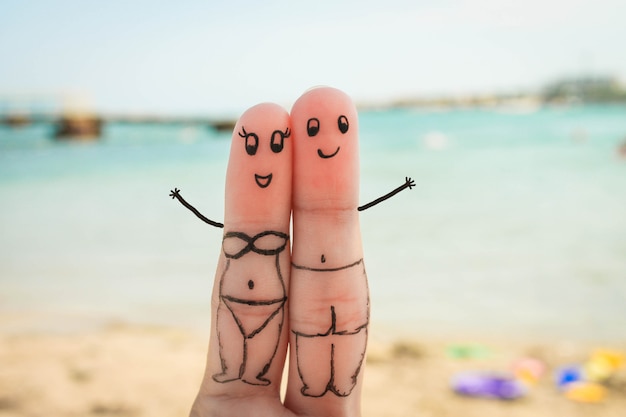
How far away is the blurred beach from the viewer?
3.62m

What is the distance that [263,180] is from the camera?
1.72 m

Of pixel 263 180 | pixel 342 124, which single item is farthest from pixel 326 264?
pixel 342 124

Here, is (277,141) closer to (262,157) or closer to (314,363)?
(262,157)

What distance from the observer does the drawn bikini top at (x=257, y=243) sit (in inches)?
70.4

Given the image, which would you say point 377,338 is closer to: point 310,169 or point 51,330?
point 51,330

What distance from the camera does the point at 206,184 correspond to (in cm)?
1331

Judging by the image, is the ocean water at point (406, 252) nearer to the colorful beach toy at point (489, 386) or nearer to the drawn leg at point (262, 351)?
the colorful beach toy at point (489, 386)

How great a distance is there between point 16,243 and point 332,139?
7.63 meters

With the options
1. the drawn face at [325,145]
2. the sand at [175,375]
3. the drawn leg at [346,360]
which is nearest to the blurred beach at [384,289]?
the sand at [175,375]

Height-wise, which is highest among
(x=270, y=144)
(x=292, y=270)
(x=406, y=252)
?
(x=406, y=252)

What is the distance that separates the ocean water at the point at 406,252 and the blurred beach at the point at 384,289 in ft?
0.09

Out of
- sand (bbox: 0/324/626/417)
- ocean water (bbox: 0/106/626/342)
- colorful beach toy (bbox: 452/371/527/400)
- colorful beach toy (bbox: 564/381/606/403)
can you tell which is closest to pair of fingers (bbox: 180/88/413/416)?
sand (bbox: 0/324/626/417)

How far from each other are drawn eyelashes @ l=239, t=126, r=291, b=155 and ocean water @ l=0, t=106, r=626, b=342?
3.40 meters

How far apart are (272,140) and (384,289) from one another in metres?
4.29
